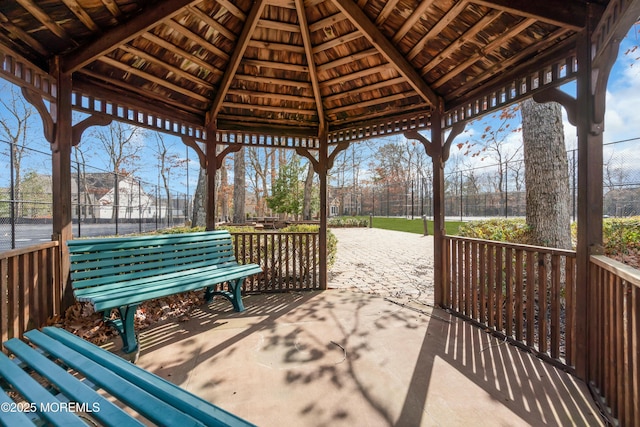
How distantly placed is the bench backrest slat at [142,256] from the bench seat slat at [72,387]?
1.37 m

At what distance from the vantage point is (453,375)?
89.7 inches

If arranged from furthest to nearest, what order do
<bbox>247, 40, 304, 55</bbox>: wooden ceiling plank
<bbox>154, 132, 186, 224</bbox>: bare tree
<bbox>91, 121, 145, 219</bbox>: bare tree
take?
<bbox>154, 132, 186, 224</bbox>: bare tree, <bbox>91, 121, 145, 219</bbox>: bare tree, <bbox>247, 40, 304, 55</bbox>: wooden ceiling plank

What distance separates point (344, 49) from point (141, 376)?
3.91m

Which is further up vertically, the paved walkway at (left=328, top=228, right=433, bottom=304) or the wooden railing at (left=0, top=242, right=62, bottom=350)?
the wooden railing at (left=0, top=242, right=62, bottom=350)

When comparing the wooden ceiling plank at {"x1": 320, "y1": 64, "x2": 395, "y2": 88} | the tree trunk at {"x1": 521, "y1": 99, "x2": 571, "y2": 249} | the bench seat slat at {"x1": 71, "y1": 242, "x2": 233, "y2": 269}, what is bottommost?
the bench seat slat at {"x1": 71, "y1": 242, "x2": 233, "y2": 269}

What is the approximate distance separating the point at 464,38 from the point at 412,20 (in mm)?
561

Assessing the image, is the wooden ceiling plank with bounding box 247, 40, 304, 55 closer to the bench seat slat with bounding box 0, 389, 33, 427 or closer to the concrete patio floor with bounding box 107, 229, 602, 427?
the concrete patio floor with bounding box 107, 229, 602, 427

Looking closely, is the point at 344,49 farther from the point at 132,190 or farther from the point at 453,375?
the point at 132,190

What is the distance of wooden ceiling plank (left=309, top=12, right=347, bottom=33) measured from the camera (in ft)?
10.4

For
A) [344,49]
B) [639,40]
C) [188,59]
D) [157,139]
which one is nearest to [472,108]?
[344,49]

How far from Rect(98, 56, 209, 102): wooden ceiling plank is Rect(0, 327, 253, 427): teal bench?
117 inches

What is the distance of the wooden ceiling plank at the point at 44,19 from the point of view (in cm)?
227

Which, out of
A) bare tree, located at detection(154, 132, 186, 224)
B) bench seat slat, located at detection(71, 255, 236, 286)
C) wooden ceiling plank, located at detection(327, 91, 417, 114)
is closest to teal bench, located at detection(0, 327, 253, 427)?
bench seat slat, located at detection(71, 255, 236, 286)

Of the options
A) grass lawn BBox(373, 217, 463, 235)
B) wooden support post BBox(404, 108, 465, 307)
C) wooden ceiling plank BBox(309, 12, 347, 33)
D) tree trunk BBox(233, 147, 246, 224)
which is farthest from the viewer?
tree trunk BBox(233, 147, 246, 224)
